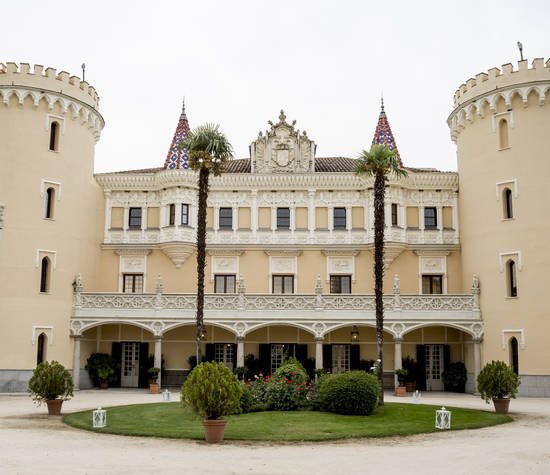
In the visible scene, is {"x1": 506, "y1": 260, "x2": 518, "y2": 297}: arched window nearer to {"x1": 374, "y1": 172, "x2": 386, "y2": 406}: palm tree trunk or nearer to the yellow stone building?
the yellow stone building

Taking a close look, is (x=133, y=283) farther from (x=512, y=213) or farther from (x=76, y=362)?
(x=512, y=213)

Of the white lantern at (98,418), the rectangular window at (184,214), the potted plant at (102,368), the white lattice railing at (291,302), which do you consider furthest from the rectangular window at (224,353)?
the white lantern at (98,418)

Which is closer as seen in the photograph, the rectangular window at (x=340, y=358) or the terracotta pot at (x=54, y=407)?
the terracotta pot at (x=54, y=407)

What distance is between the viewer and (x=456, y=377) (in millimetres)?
33688

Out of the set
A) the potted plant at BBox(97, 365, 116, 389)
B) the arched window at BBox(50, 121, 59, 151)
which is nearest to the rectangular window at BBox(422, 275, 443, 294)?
the potted plant at BBox(97, 365, 116, 389)

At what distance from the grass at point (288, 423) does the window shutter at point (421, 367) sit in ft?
37.3

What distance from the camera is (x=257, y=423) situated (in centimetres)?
1953

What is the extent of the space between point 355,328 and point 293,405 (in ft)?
41.2

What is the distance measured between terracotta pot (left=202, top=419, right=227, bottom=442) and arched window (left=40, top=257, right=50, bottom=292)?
19302 mm

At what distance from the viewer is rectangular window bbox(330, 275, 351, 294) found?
3681 cm

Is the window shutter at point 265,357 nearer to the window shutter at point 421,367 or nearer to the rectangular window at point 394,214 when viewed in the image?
the window shutter at point 421,367

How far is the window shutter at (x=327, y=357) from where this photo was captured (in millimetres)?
35781

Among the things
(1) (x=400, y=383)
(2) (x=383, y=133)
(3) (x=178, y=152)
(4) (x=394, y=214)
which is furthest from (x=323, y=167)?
(1) (x=400, y=383)

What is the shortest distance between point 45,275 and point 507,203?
24.3 metres
